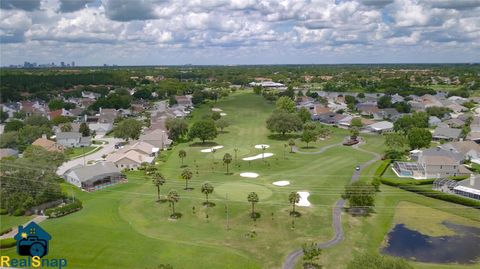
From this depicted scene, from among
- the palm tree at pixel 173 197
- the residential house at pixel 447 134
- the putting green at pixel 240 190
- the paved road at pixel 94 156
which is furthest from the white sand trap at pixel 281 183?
the residential house at pixel 447 134

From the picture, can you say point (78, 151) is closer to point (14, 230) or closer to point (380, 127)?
point (14, 230)

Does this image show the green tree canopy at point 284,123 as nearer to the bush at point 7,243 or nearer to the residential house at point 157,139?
the residential house at point 157,139

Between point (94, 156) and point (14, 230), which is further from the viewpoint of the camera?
point (94, 156)

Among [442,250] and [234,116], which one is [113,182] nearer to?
[442,250]

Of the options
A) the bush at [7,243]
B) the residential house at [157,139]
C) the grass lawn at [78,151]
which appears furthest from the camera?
the residential house at [157,139]

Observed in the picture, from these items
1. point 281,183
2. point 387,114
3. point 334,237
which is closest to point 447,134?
point 387,114

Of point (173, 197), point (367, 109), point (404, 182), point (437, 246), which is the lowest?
point (437, 246)

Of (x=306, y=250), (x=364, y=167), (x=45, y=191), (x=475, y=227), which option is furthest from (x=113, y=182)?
(x=475, y=227)
